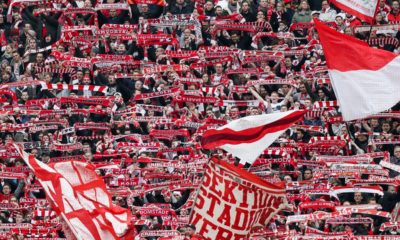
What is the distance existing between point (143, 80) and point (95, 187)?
1562 centimetres

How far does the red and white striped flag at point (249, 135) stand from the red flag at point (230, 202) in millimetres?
321

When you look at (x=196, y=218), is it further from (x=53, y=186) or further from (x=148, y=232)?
(x=148, y=232)

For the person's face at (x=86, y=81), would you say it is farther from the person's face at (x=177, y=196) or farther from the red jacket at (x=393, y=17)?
the red jacket at (x=393, y=17)

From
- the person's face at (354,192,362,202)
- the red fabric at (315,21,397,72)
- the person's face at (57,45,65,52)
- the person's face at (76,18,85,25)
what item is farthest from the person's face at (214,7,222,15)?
the red fabric at (315,21,397,72)

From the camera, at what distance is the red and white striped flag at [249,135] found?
2980cm

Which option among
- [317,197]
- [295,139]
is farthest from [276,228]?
[295,139]

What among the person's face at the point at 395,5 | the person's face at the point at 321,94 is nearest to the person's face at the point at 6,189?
the person's face at the point at 321,94

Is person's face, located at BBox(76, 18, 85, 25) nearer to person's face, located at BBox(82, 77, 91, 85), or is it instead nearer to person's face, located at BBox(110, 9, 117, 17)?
person's face, located at BBox(110, 9, 117, 17)

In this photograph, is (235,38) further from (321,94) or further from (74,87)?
(74,87)

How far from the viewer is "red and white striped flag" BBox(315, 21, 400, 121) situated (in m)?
30.3

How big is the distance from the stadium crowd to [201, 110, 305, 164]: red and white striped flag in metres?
5.64

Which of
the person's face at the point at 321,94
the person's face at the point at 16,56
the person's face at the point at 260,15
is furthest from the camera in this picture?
the person's face at the point at 16,56

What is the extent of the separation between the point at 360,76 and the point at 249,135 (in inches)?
82.8

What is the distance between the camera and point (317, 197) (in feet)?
127
